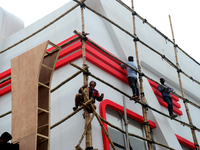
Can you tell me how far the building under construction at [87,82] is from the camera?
636 cm

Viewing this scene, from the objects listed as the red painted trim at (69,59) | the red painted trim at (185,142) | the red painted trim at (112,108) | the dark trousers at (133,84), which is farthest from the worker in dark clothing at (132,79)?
the red painted trim at (185,142)

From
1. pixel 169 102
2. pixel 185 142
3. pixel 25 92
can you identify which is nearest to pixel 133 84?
pixel 169 102

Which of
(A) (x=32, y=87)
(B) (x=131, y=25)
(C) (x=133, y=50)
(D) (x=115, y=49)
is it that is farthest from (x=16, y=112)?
(B) (x=131, y=25)

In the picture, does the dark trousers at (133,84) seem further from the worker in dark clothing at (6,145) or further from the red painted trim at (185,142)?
the worker in dark clothing at (6,145)

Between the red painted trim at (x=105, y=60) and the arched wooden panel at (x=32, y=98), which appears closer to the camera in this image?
the arched wooden panel at (x=32, y=98)

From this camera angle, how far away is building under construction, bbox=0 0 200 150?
6.36 meters

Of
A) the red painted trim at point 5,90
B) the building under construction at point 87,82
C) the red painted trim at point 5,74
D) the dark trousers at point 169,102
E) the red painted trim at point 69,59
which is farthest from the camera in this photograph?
the red painted trim at point 5,74

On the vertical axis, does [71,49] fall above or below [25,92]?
above

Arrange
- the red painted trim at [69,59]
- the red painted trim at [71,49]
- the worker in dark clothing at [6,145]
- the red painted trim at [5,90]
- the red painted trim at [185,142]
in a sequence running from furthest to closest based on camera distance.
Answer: the red painted trim at [185,142], the red painted trim at [5,90], the red painted trim at [71,49], the red painted trim at [69,59], the worker in dark clothing at [6,145]

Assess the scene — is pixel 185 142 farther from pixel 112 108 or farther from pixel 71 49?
pixel 71 49

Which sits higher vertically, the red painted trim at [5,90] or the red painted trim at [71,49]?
the red painted trim at [71,49]

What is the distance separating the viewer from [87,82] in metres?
7.51

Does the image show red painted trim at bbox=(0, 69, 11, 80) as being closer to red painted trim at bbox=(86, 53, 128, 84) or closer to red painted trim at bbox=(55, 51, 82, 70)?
red painted trim at bbox=(55, 51, 82, 70)

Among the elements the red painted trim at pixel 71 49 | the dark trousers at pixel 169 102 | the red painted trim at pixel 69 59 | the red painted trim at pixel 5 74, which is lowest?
the dark trousers at pixel 169 102
